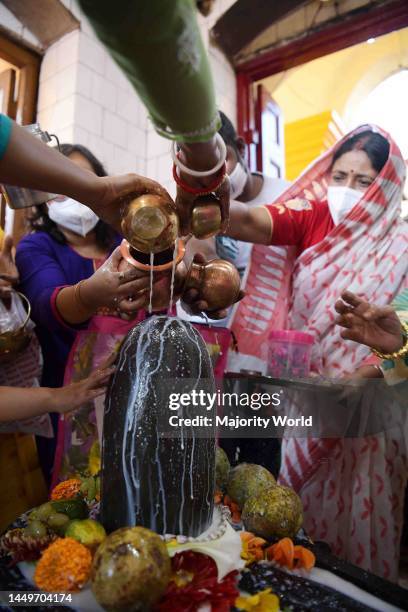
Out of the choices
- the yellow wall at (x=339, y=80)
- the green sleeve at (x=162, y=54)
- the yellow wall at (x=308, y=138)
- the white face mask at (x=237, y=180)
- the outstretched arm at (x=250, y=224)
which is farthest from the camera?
the yellow wall at (x=339, y=80)

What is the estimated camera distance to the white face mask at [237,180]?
1688 mm

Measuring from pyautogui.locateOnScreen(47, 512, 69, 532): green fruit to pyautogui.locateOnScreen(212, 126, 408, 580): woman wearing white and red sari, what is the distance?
0.75 m

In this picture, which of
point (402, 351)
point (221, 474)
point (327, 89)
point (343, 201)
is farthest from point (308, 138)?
point (221, 474)

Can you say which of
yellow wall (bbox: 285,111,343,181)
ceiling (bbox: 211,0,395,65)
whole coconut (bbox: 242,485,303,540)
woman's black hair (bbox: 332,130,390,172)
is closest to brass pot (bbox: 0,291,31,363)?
whole coconut (bbox: 242,485,303,540)

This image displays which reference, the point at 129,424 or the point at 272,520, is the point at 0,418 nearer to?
the point at 129,424

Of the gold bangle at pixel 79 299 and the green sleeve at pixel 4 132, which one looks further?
the gold bangle at pixel 79 299

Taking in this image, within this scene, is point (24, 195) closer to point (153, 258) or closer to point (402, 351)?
point (153, 258)

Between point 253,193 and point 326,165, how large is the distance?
1.37 ft

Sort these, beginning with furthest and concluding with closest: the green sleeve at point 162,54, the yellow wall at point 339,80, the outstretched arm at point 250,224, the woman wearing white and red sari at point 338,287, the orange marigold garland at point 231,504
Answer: the yellow wall at point 339,80, the outstretched arm at point 250,224, the woman wearing white and red sari at point 338,287, the orange marigold garland at point 231,504, the green sleeve at point 162,54

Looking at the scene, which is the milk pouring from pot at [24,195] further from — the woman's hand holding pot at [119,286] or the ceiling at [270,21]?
the ceiling at [270,21]

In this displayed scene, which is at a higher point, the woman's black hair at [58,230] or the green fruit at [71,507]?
the woman's black hair at [58,230]

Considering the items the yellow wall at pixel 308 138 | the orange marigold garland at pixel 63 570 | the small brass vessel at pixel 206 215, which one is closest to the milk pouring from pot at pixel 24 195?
the small brass vessel at pixel 206 215

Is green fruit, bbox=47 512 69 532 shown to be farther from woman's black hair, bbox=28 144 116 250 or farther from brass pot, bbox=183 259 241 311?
woman's black hair, bbox=28 144 116 250

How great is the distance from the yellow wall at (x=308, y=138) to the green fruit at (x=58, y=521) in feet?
8.22
